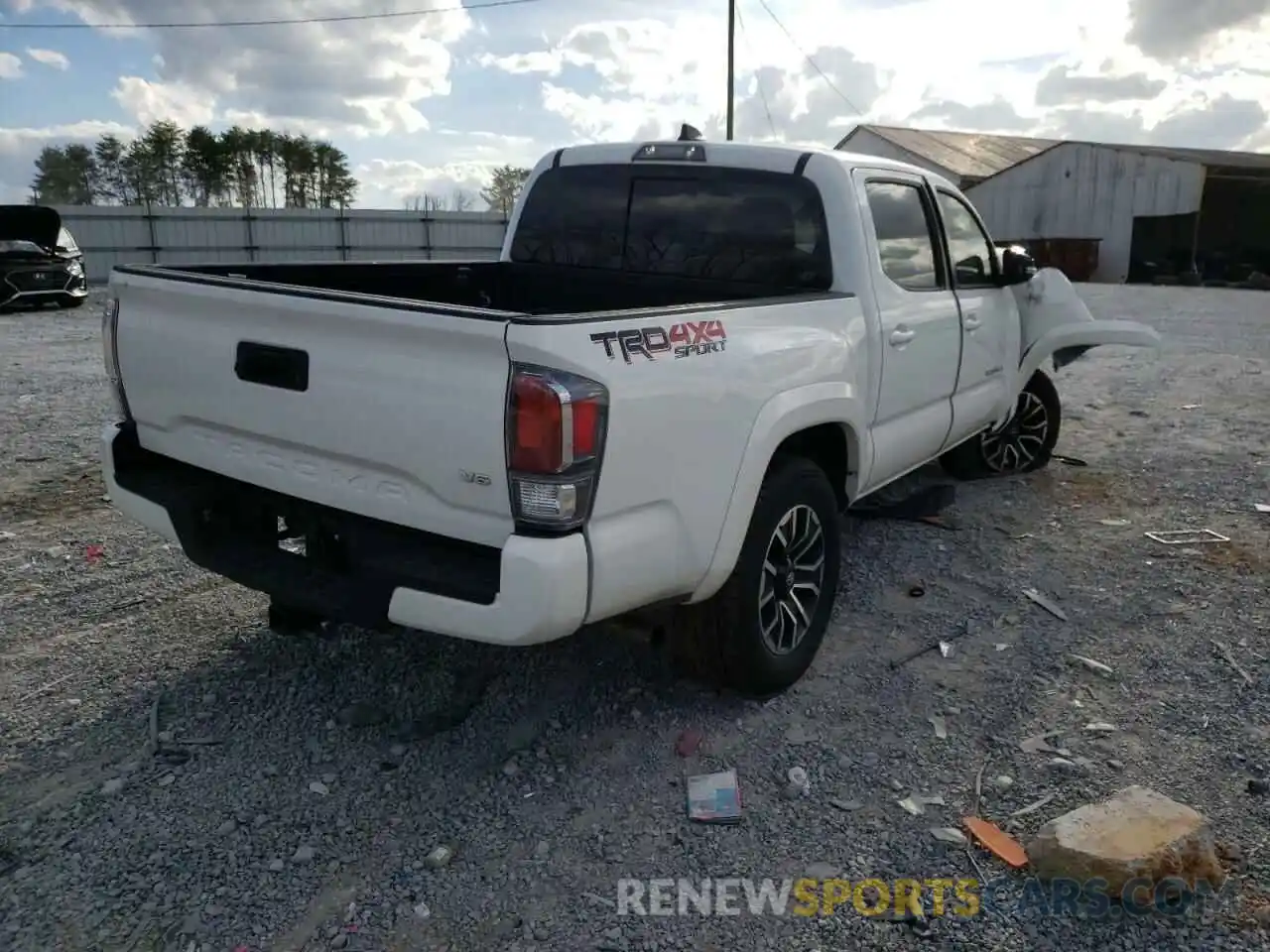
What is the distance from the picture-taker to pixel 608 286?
462 centimetres

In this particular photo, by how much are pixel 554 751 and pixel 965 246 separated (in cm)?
358

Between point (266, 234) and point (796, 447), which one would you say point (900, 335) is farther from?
point (266, 234)

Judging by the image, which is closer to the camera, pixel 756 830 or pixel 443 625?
pixel 443 625

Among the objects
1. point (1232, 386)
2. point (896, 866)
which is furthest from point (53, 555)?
point (1232, 386)

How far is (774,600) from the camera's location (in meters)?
3.63

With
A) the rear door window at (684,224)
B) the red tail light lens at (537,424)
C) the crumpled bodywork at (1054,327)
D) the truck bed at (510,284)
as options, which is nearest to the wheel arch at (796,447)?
the truck bed at (510,284)

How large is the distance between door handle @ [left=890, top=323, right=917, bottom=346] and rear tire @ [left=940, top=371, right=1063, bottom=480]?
258 centimetres

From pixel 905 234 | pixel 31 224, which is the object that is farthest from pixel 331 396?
pixel 31 224

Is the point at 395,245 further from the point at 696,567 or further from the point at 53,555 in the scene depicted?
the point at 696,567

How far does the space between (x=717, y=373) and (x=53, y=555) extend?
376 cm

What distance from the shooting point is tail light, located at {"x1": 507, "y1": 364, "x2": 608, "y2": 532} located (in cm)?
255

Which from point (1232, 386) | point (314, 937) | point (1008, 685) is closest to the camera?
point (314, 937)

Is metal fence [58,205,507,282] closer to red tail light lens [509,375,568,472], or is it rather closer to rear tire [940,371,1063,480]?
rear tire [940,371,1063,480]

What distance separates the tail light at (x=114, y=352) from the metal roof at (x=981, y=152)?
3708cm
